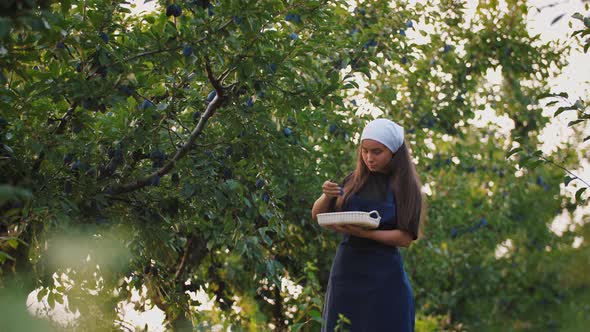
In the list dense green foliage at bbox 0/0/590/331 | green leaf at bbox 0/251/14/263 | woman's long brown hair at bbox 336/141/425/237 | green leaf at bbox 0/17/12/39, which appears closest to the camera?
green leaf at bbox 0/17/12/39

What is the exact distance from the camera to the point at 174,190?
13.9ft

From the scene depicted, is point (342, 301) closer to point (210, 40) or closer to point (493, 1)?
point (210, 40)

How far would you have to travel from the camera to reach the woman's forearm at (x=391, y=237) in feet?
10.6

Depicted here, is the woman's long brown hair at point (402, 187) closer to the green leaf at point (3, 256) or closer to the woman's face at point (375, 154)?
the woman's face at point (375, 154)

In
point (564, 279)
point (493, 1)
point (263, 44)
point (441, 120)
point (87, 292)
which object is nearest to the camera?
point (263, 44)

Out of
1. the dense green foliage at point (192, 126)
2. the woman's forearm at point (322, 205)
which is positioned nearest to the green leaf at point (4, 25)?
the dense green foliage at point (192, 126)

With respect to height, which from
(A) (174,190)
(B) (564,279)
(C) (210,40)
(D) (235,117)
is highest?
(C) (210,40)

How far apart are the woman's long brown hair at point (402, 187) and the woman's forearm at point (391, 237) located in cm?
3

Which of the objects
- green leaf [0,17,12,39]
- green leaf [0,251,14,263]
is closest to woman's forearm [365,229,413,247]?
green leaf [0,251,14,263]

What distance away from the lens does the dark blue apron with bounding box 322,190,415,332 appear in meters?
3.31

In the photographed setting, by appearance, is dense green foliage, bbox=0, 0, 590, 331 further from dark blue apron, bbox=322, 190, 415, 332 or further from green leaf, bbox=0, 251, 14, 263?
dark blue apron, bbox=322, 190, 415, 332

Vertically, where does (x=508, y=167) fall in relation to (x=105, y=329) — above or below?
above

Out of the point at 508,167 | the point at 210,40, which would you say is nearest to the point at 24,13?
the point at 210,40

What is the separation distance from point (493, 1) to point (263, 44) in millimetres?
3246
